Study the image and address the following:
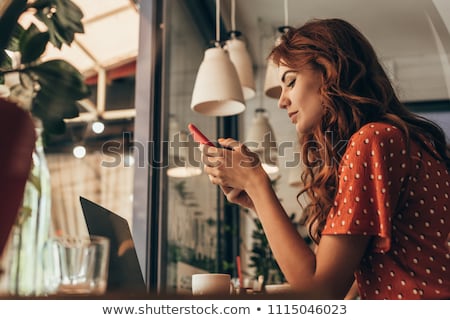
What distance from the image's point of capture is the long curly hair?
1.08m

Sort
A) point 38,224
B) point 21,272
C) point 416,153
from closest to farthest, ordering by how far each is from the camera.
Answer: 1. point 416,153
2. point 21,272
3. point 38,224

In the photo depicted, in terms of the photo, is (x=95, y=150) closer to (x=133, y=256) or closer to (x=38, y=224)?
(x=38, y=224)

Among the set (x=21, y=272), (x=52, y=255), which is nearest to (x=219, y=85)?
(x=21, y=272)

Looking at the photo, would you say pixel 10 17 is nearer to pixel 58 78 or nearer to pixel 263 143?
pixel 58 78

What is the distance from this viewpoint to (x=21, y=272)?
1.47 metres

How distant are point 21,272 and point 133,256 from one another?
59 centimetres

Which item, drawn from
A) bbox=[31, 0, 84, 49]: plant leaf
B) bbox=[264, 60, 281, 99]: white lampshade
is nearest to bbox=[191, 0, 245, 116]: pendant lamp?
bbox=[264, 60, 281, 99]: white lampshade

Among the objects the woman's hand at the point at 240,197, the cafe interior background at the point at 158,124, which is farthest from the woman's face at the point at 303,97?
the cafe interior background at the point at 158,124

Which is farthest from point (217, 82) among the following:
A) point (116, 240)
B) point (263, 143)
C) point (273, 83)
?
point (263, 143)

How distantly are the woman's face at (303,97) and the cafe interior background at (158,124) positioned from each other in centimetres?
48

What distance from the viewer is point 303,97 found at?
121 centimetres

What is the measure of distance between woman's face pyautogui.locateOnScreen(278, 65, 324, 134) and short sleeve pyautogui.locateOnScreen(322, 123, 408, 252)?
0.76 feet

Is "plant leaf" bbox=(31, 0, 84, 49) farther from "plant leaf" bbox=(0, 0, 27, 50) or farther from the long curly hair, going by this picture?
the long curly hair

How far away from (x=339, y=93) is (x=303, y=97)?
4.3 inches
